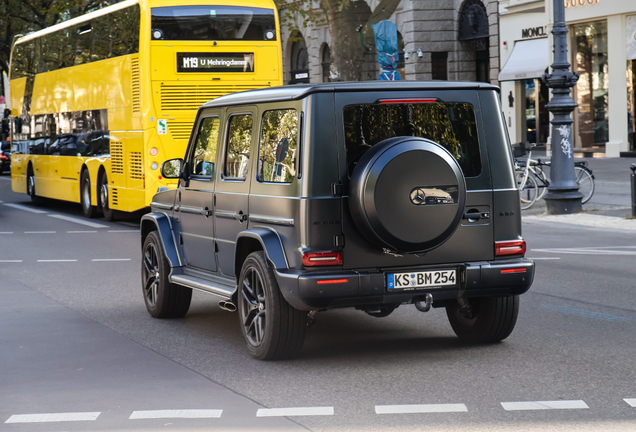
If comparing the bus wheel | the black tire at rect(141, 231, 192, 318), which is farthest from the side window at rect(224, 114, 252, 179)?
the bus wheel

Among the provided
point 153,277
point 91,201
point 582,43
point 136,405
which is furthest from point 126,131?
point 582,43

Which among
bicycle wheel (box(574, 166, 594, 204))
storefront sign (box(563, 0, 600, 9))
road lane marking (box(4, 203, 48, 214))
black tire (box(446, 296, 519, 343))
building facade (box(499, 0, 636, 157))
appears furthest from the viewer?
storefront sign (box(563, 0, 600, 9))

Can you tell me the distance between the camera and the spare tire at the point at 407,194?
6.11m

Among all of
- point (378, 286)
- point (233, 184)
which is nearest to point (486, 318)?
point (378, 286)

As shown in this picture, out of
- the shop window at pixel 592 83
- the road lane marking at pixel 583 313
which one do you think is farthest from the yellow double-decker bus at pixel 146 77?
the shop window at pixel 592 83

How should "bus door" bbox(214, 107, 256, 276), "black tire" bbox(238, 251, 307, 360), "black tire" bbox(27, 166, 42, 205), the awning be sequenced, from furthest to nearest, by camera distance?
the awning → "black tire" bbox(27, 166, 42, 205) → "bus door" bbox(214, 107, 256, 276) → "black tire" bbox(238, 251, 307, 360)

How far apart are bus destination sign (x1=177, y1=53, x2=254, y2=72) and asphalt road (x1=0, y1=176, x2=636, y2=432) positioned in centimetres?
697

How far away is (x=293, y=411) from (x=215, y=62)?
12.1 metres

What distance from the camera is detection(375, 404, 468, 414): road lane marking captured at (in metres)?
5.29

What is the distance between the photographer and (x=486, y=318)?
22.8 feet

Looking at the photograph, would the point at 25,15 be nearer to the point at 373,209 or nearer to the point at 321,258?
the point at 321,258

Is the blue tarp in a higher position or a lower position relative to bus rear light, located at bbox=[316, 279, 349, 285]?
higher

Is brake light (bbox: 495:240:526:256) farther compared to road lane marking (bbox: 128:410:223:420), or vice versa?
brake light (bbox: 495:240:526:256)

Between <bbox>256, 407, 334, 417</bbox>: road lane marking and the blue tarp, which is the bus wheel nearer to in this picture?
the blue tarp
